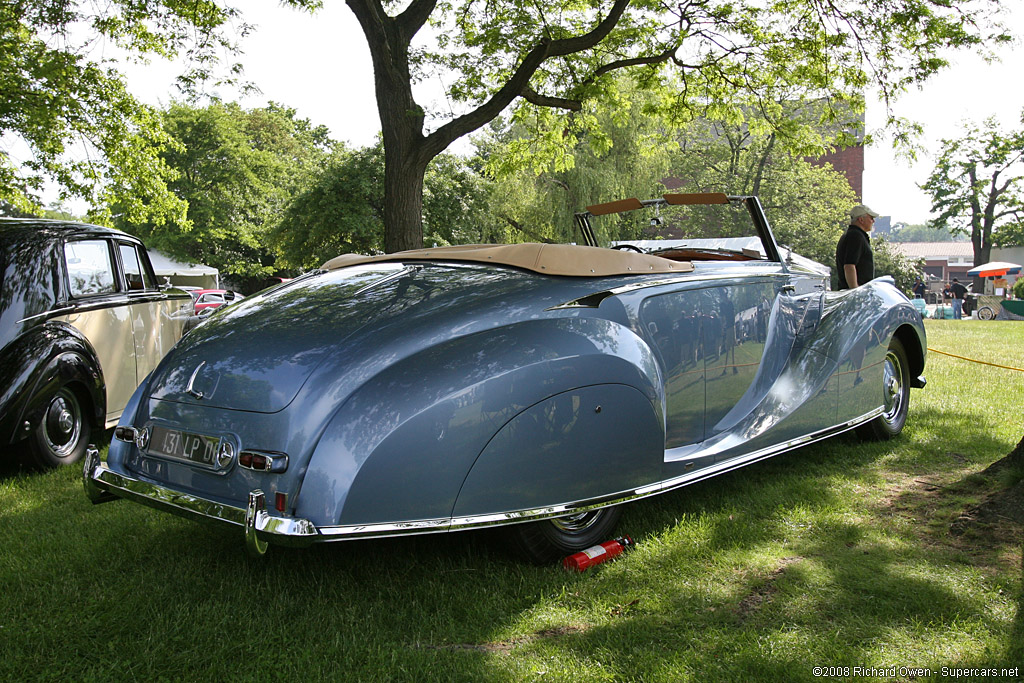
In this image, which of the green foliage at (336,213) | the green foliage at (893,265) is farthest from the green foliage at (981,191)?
the green foliage at (336,213)

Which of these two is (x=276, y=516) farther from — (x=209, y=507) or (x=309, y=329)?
(x=309, y=329)

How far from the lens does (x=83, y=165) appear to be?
44.7 feet

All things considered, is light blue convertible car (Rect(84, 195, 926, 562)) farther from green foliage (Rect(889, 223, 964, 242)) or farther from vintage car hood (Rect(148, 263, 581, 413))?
green foliage (Rect(889, 223, 964, 242))

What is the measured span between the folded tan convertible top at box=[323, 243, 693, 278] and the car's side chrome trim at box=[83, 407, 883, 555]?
953mm

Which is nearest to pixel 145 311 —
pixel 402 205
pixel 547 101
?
pixel 402 205

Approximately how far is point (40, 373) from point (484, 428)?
140 inches

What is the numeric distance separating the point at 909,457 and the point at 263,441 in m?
4.03

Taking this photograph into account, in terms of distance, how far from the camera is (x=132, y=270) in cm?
621

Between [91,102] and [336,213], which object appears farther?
[336,213]

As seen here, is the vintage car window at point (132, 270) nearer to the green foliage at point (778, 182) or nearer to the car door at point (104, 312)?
the car door at point (104, 312)

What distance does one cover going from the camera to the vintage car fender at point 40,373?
451 centimetres

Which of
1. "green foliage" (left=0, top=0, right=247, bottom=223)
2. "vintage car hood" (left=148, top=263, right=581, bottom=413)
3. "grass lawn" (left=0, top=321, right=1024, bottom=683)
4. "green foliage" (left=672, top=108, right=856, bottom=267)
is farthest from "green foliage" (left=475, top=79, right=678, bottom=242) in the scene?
"vintage car hood" (left=148, top=263, right=581, bottom=413)

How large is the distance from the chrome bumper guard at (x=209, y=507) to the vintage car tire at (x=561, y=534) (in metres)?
0.89

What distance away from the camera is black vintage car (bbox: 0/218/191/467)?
4.66 m
